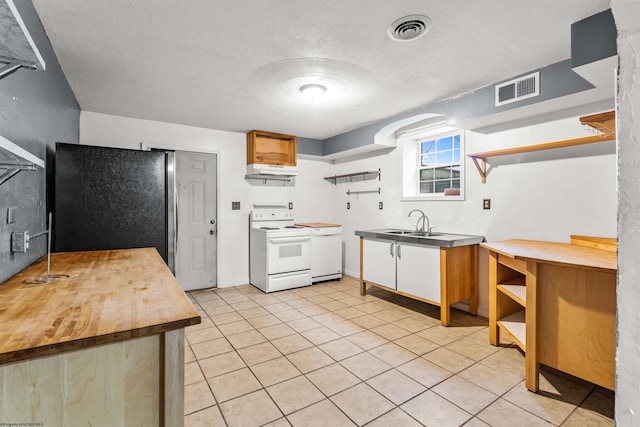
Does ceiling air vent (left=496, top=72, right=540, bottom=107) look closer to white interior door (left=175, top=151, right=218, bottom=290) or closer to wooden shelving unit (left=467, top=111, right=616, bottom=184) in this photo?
wooden shelving unit (left=467, top=111, right=616, bottom=184)

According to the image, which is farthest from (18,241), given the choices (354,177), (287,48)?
(354,177)

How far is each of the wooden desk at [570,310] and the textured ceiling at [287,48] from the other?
146 centimetres

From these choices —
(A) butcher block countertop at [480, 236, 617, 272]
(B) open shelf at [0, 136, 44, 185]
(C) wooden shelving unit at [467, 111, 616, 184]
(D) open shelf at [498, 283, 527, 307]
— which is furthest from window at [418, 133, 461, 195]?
(B) open shelf at [0, 136, 44, 185]

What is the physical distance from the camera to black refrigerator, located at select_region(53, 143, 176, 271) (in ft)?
7.25

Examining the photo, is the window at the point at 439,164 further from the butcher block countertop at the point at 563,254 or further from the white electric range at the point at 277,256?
the white electric range at the point at 277,256

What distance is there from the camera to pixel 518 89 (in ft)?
8.62

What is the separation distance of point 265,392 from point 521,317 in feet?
A: 7.06

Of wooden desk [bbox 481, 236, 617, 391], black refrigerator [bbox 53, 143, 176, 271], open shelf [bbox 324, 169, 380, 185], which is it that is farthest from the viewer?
open shelf [bbox 324, 169, 380, 185]

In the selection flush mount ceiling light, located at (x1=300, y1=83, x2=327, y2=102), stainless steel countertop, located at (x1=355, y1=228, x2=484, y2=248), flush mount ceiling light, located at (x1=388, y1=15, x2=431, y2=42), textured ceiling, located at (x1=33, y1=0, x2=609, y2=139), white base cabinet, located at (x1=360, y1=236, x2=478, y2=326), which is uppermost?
textured ceiling, located at (x1=33, y1=0, x2=609, y2=139)

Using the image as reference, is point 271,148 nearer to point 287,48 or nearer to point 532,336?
point 287,48

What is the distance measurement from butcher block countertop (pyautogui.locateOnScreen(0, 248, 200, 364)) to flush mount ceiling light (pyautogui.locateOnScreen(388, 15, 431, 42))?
195cm

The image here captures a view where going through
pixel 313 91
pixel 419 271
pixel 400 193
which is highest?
pixel 313 91

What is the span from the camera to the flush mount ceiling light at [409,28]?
1.88 meters

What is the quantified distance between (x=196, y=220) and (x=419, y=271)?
9.94ft
